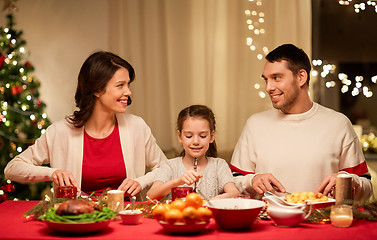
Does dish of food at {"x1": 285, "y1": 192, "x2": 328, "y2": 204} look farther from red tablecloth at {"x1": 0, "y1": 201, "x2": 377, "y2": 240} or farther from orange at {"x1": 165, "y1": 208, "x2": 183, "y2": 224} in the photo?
orange at {"x1": 165, "y1": 208, "x2": 183, "y2": 224}

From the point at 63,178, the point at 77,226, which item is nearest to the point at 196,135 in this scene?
the point at 63,178

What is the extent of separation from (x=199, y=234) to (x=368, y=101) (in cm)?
345

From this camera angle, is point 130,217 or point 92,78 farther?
point 92,78

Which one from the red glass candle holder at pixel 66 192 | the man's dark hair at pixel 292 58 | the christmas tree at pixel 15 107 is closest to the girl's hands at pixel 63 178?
the red glass candle holder at pixel 66 192

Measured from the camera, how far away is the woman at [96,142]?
8.93 ft

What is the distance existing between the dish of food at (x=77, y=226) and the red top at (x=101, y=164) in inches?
40.2

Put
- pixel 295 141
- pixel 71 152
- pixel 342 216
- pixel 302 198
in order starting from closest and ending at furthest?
pixel 342 216 → pixel 302 198 → pixel 295 141 → pixel 71 152

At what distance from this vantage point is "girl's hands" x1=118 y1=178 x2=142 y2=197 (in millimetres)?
2461

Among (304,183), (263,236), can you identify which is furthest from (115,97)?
(263,236)

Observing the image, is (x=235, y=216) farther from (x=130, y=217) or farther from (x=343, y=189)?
(x=343, y=189)

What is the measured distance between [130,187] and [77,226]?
86 centimetres

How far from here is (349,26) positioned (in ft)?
15.1

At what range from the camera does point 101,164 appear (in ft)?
8.97

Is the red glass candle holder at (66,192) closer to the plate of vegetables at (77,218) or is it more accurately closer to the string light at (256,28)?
the plate of vegetables at (77,218)
